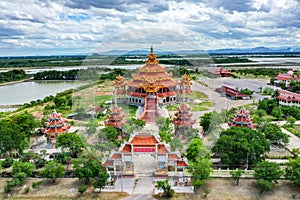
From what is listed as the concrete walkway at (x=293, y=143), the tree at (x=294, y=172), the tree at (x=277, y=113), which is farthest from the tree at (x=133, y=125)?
the tree at (x=277, y=113)

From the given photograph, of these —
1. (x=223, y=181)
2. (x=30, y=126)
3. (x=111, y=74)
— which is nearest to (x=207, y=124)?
(x=223, y=181)

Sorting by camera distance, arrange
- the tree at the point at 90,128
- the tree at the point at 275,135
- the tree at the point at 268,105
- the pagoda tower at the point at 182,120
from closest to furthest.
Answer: the tree at the point at 90,128 < the tree at the point at 275,135 < the pagoda tower at the point at 182,120 < the tree at the point at 268,105

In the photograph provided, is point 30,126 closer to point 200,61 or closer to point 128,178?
point 128,178

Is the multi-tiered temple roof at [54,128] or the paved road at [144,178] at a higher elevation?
the multi-tiered temple roof at [54,128]

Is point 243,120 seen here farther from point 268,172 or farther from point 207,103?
point 207,103

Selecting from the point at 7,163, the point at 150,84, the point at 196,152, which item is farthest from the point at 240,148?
the point at 150,84

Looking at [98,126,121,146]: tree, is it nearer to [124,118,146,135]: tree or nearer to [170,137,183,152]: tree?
[124,118,146,135]: tree

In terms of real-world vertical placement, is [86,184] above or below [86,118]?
below

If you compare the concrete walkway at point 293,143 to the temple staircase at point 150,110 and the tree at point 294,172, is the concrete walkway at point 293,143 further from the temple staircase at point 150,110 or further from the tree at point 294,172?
the temple staircase at point 150,110
